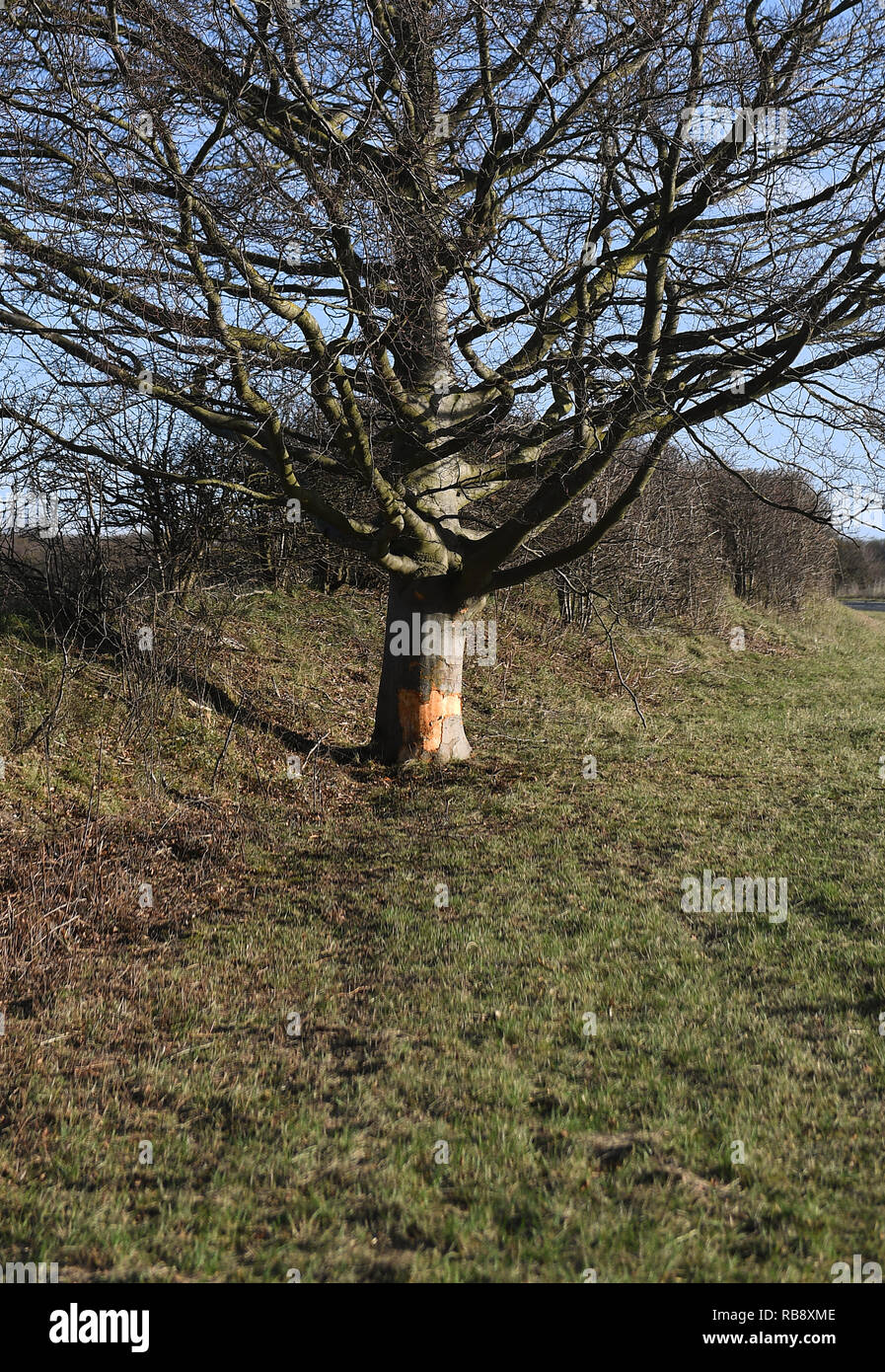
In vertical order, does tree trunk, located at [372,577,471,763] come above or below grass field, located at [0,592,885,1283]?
above

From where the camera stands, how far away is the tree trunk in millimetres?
9586

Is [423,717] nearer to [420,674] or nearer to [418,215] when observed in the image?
[420,674]

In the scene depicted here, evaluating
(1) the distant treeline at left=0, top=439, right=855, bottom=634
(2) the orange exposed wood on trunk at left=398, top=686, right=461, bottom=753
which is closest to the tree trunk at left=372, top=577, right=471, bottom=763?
(2) the orange exposed wood on trunk at left=398, top=686, right=461, bottom=753

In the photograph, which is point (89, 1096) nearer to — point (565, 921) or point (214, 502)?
point (565, 921)

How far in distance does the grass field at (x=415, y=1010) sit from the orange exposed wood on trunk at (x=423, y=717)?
1.26 feet

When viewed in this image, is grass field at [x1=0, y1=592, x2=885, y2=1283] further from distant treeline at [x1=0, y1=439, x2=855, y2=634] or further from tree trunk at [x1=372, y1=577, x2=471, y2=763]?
distant treeline at [x1=0, y1=439, x2=855, y2=634]

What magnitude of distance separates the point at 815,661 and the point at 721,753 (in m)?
11.6

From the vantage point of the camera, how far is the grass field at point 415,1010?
298 centimetres

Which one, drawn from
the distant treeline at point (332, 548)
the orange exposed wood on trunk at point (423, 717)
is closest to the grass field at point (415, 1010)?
the orange exposed wood on trunk at point (423, 717)

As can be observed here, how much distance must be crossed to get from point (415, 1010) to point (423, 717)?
5240mm

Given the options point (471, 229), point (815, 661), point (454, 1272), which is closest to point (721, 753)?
point (471, 229)

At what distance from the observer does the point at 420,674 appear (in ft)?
31.5

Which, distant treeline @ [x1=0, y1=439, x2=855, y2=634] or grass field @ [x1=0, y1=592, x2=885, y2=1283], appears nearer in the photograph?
grass field @ [x1=0, y1=592, x2=885, y2=1283]

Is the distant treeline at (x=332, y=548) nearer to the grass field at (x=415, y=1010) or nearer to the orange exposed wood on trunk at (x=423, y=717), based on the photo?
the grass field at (x=415, y=1010)
